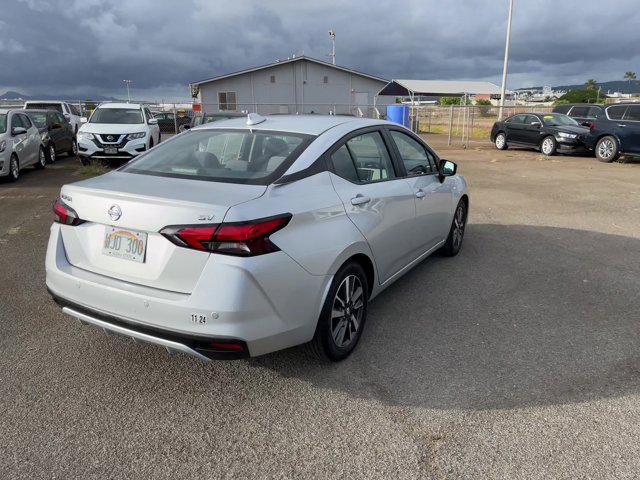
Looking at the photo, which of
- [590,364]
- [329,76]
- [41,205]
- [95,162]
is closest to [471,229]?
[590,364]

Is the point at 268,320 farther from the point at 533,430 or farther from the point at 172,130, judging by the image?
the point at 172,130

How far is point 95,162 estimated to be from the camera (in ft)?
44.2

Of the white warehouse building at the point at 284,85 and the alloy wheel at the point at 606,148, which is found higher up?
the white warehouse building at the point at 284,85

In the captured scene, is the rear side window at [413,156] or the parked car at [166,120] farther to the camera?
the parked car at [166,120]

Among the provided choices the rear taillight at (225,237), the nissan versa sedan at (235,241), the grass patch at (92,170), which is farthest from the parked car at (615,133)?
the rear taillight at (225,237)

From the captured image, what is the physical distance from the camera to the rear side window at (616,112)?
16.0 metres

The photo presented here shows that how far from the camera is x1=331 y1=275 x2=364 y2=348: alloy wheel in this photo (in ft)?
11.1

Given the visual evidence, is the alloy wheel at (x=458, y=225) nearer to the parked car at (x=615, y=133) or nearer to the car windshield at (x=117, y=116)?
the car windshield at (x=117, y=116)

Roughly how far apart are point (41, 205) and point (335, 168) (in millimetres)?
7385

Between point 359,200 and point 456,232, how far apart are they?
2.65 m

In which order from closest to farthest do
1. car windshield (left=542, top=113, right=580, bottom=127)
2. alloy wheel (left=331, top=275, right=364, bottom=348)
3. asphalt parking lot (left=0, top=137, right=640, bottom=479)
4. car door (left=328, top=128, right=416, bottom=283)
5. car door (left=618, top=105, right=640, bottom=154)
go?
asphalt parking lot (left=0, top=137, right=640, bottom=479)
alloy wheel (left=331, top=275, right=364, bottom=348)
car door (left=328, top=128, right=416, bottom=283)
car door (left=618, top=105, right=640, bottom=154)
car windshield (left=542, top=113, right=580, bottom=127)

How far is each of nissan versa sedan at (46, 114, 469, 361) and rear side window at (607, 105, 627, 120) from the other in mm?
15413

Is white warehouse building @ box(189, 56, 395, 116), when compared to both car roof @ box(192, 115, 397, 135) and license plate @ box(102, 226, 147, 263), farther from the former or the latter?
license plate @ box(102, 226, 147, 263)

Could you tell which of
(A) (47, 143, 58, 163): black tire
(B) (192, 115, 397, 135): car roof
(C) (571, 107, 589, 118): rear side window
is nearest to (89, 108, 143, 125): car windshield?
(A) (47, 143, 58, 163): black tire
